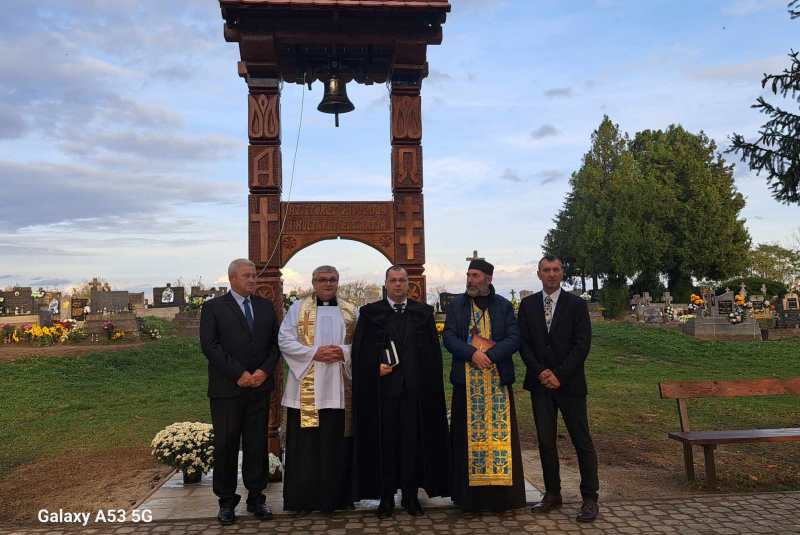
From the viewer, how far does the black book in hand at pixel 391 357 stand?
5.06 metres

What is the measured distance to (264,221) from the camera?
6.22 metres

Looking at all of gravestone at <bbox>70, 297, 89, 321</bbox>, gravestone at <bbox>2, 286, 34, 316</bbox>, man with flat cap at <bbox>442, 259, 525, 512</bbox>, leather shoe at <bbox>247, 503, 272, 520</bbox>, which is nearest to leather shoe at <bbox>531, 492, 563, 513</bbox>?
man with flat cap at <bbox>442, 259, 525, 512</bbox>

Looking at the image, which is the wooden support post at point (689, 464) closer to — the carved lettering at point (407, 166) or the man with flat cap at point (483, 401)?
the man with flat cap at point (483, 401)

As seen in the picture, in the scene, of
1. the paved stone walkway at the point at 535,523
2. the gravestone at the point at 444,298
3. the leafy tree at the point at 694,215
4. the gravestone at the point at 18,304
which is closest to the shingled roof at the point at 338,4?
the paved stone walkway at the point at 535,523

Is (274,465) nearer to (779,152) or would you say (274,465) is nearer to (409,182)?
(409,182)

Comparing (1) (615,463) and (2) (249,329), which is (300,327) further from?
(1) (615,463)

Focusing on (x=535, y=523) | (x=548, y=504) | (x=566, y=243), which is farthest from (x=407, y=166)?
(x=566, y=243)

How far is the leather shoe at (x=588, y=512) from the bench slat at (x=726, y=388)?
173 centimetres

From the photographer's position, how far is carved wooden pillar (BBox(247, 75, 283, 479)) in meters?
6.17

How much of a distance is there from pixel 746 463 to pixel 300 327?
509 centimetres

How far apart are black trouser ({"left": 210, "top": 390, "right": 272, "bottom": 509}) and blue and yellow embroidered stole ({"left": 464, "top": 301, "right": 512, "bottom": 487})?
5.45 feet

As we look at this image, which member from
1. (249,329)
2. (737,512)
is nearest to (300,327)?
(249,329)

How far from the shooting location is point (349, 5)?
19.3 ft

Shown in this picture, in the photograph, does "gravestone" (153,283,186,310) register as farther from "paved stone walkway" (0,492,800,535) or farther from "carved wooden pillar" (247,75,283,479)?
"paved stone walkway" (0,492,800,535)
